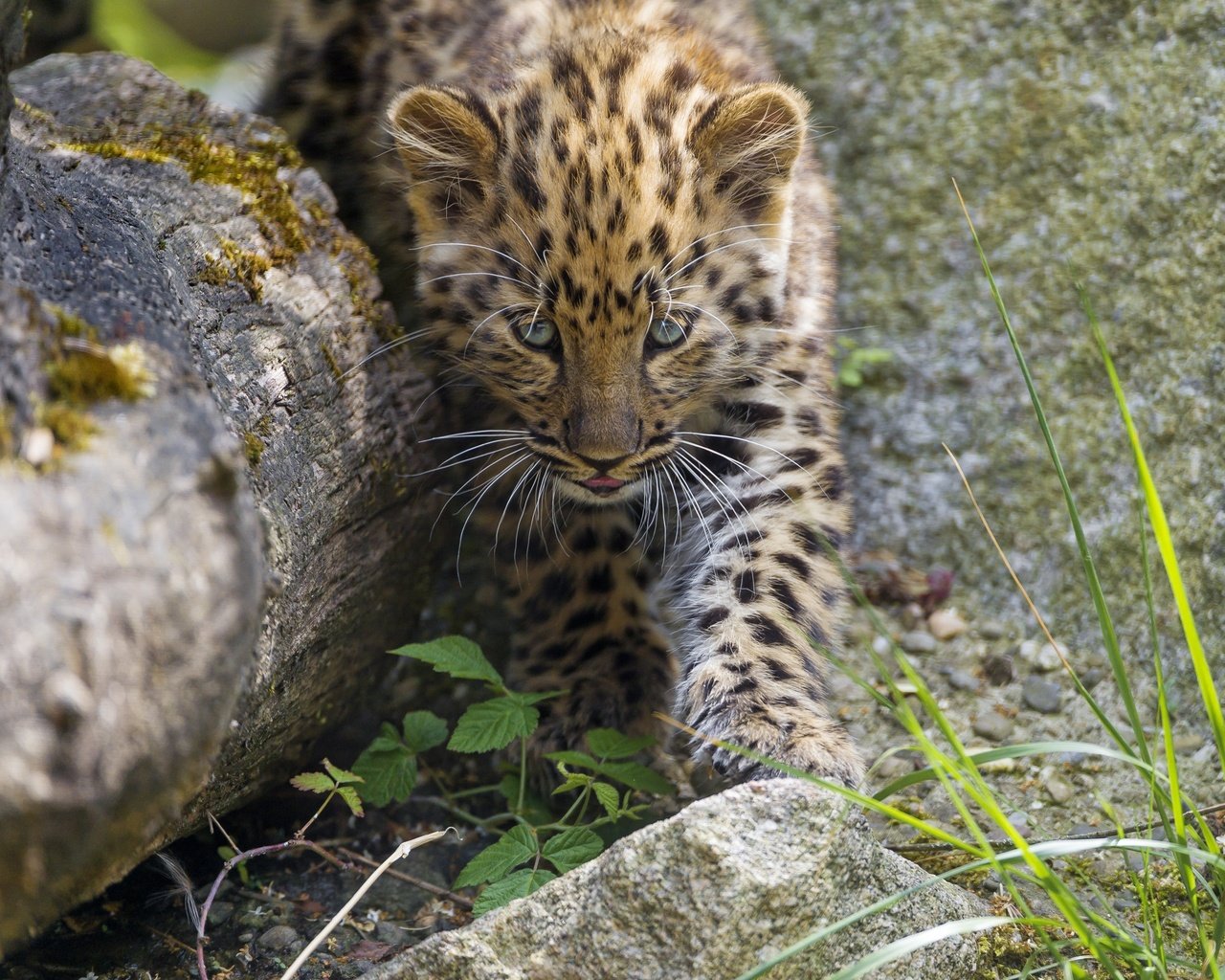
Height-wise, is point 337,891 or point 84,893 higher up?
point 84,893

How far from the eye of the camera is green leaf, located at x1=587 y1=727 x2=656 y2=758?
352 centimetres

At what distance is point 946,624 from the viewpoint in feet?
14.2

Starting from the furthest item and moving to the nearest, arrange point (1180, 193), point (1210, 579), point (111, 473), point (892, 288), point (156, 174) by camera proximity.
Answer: point (892, 288), point (1180, 193), point (1210, 579), point (156, 174), point (111, 473)

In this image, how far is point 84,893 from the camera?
224cm

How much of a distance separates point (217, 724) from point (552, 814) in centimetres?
177

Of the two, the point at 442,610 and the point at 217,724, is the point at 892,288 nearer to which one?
the point at 442,610

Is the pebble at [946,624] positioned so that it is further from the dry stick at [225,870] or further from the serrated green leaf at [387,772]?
the dry stick at [225,870]

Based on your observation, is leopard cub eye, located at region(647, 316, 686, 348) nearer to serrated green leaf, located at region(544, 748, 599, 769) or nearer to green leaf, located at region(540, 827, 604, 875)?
serrated green leaf, located at region(544, 748, 599, 769)

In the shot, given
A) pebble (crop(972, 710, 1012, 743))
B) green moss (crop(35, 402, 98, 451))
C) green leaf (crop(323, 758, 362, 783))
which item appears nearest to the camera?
green moss (crop(35, 402, 98, 451))

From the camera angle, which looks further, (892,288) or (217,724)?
(892,288)

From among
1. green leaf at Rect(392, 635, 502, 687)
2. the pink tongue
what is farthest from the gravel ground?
the pink tongue

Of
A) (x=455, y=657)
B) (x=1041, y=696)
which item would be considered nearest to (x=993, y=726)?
(x=1041, y=696)

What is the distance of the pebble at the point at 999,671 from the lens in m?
4.11

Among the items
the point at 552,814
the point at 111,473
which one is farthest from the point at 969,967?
the point at 111,473
